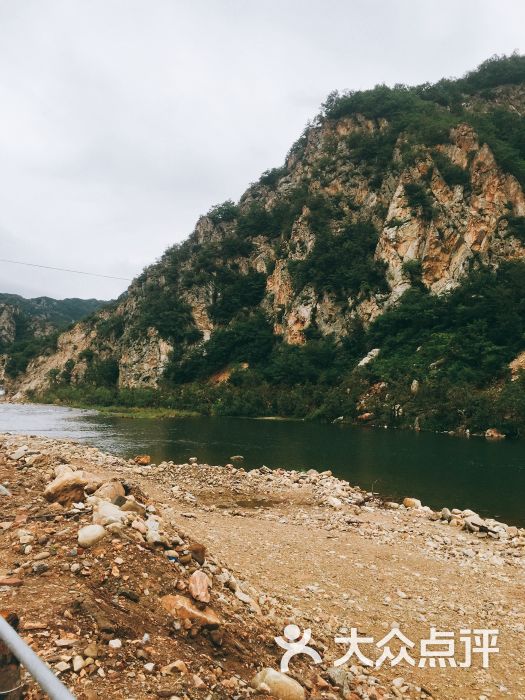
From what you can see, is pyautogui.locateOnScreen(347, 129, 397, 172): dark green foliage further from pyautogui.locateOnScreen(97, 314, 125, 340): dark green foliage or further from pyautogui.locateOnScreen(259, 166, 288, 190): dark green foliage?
pyautogui.locateOnScreen(97, 314, 125, 340): dark green foliage

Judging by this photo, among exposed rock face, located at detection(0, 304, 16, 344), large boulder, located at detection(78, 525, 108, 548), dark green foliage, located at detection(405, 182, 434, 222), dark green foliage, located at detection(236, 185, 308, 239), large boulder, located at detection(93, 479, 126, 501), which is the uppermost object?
dark green foliage, located at detection(236, 185, 308, 239)

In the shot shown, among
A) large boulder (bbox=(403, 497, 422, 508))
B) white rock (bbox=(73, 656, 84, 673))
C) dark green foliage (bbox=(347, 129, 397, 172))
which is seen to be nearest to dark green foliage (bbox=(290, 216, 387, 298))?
dark green foliage (bbox=(347, 129, 397, 172))

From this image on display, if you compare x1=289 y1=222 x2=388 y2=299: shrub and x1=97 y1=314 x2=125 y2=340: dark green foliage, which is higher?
x1=289 y1=222 x2=388 y2=299: shrub

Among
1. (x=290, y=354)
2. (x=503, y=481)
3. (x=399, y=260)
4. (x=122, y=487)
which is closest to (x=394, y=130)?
(x=399, y=260)

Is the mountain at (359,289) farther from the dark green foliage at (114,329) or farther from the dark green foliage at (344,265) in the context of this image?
the dark green foliage at (114,329)

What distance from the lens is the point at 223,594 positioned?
5406 millimetres

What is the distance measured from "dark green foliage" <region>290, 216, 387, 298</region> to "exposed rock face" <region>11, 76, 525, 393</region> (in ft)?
2.51

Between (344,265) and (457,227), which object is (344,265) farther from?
(457,227)

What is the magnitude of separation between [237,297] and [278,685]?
8064 centimetres

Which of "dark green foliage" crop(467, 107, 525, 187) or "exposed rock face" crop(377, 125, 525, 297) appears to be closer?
"exposed rock face" crop(377, 125, 525, 297)

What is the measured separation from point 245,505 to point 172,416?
40.8m

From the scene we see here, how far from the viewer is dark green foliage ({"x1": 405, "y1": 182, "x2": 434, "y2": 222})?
198 ft

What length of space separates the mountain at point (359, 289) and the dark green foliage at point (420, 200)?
191 mm

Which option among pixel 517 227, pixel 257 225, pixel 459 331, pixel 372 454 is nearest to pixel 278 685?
pixel 372 454
